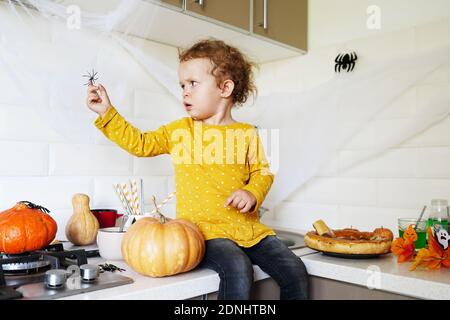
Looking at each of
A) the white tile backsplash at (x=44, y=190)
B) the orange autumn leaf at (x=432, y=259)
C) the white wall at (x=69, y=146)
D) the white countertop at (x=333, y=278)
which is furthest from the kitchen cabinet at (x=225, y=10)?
the orange autumn leaf at (x=432, y=259)

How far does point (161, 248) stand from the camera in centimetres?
80

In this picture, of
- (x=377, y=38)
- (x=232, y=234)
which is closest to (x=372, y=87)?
(x=377, y=38)

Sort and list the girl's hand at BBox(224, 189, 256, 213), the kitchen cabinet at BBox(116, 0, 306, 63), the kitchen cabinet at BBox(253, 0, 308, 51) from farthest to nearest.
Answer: the kitchen cabinet at BBox(253, 0, 308, 51) → the kitchen cabinet at BBox(116, 0, 306, 63) → the girl's hand at BBox(224, 189, 256, 213)

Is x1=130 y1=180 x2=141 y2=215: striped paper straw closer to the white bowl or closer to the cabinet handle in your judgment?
the white bowl

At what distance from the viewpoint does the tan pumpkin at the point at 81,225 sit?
43.4 inches

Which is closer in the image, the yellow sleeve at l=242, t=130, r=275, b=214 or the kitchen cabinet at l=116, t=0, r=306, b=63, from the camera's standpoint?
the yellow sleeve at l=242, t=130, r=275, b=214

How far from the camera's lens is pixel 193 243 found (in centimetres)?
84

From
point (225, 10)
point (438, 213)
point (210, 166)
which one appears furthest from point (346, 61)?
point (210, 166)

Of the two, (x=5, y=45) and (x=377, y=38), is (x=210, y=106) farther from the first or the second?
(x=377, y=38)

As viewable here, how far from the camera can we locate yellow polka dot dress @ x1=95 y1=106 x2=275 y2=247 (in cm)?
100

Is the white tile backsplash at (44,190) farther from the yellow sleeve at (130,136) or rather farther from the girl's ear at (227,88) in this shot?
the girl's ear at (227,88)

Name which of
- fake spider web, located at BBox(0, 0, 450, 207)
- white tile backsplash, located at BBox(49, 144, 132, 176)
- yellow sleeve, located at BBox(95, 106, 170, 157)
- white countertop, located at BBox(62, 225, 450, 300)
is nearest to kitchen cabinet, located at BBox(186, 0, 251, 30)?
fake spider web, located at BBox(0, 0, 450, 207)

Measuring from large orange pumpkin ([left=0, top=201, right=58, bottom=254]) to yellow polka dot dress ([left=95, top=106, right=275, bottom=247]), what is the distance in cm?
24

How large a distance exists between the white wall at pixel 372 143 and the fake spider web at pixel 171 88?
3 cm
